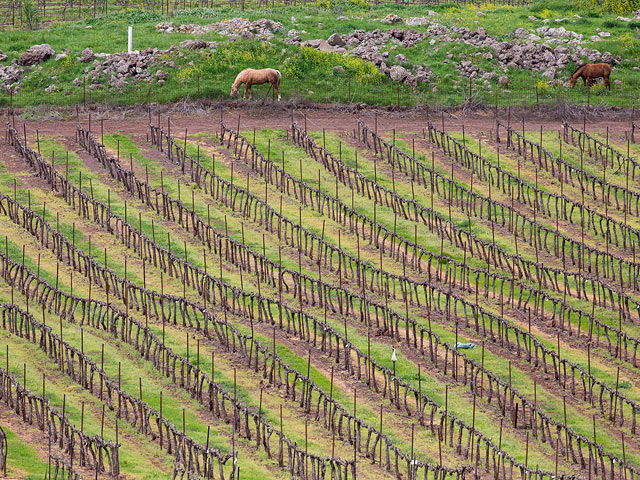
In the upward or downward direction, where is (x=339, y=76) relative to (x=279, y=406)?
upward

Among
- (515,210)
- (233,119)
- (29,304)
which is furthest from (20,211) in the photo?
(515,210)

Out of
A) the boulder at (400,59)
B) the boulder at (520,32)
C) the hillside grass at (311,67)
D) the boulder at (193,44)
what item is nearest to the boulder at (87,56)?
the hillside grass at (311,67)

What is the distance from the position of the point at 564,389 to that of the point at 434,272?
350 inches

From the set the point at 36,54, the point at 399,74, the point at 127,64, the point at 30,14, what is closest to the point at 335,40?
the point at 399,74

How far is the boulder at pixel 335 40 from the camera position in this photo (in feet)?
225

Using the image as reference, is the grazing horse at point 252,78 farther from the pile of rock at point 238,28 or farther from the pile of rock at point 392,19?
the pile of rock at point 392,19

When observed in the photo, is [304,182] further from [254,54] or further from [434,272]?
[254,54]

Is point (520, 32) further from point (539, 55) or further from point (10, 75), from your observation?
point (10, 75)

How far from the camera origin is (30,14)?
251ft

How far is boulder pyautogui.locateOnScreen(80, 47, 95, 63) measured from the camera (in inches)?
2589

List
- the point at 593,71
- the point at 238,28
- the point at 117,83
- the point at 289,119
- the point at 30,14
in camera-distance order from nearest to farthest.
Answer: the point at 289,119, the point at 117,83, the point at 593,71, the point at 238,28, the point at 30,14

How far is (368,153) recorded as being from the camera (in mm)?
58031

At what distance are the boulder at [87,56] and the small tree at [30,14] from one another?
11.5m

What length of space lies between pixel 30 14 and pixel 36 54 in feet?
36.7
